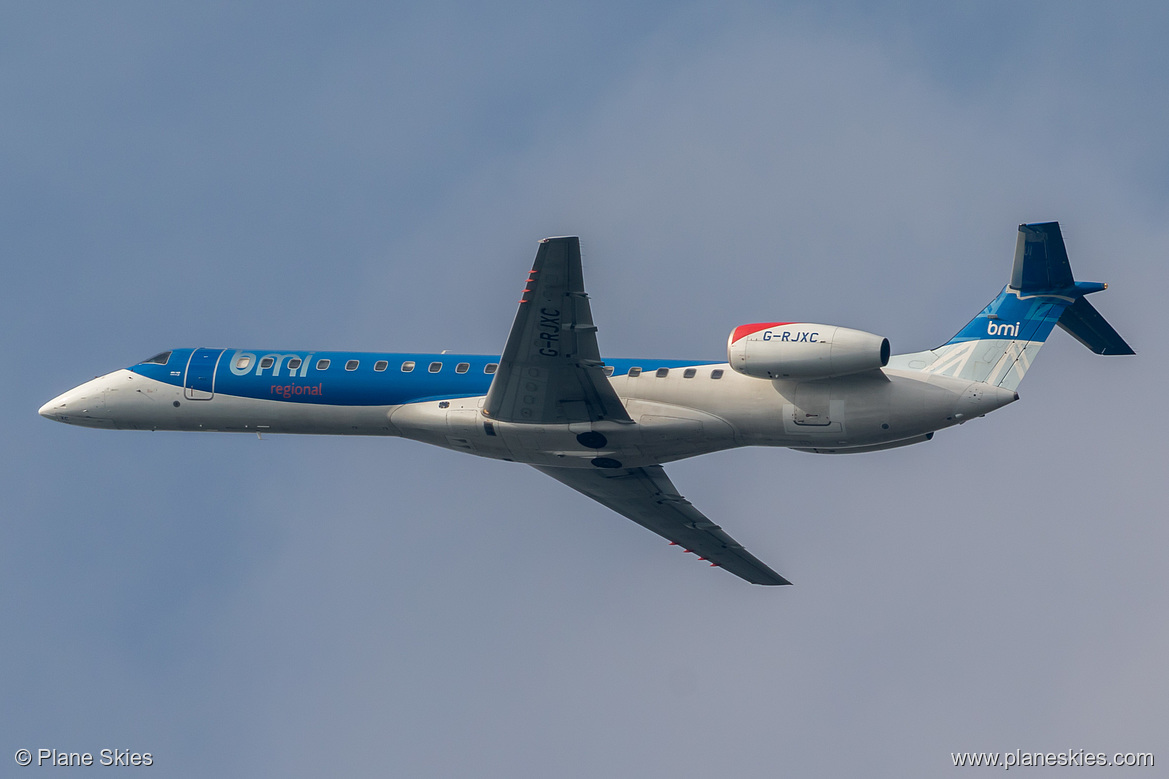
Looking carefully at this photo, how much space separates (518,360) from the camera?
36938 mm

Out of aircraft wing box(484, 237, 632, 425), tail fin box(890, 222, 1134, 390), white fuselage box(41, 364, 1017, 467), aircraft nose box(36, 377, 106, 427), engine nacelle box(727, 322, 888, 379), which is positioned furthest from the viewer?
aircraft nose box(36, 377, 106, 427)

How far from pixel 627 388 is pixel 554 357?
306 centimetres

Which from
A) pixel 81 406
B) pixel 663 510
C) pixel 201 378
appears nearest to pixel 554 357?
pixel 663 510

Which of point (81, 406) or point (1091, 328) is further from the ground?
point (81, 406)

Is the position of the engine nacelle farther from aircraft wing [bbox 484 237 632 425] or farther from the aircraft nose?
the aircraft nose

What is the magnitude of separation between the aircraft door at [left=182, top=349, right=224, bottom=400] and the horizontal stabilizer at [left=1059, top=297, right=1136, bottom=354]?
75.8ft

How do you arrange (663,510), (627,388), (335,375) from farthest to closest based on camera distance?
1. (663,510)
2. (335,375)
3. (627,388)

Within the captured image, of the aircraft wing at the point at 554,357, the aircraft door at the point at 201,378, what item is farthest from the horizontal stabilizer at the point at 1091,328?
the aircraft door at the point at 201,378

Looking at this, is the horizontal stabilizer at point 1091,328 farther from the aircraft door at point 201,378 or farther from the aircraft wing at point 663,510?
the aircraft door at point 201,378

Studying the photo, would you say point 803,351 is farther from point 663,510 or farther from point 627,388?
point 663,510

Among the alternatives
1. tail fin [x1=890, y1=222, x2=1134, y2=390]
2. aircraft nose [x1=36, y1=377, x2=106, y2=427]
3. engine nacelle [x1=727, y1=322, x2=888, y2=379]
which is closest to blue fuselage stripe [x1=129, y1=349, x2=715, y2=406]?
aircraft nose [x1=36, y1=377, x2=106, y2=427]

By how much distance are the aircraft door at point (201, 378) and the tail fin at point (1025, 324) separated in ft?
65.1

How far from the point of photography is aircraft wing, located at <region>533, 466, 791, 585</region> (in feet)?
142

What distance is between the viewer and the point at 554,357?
36.6 metres
